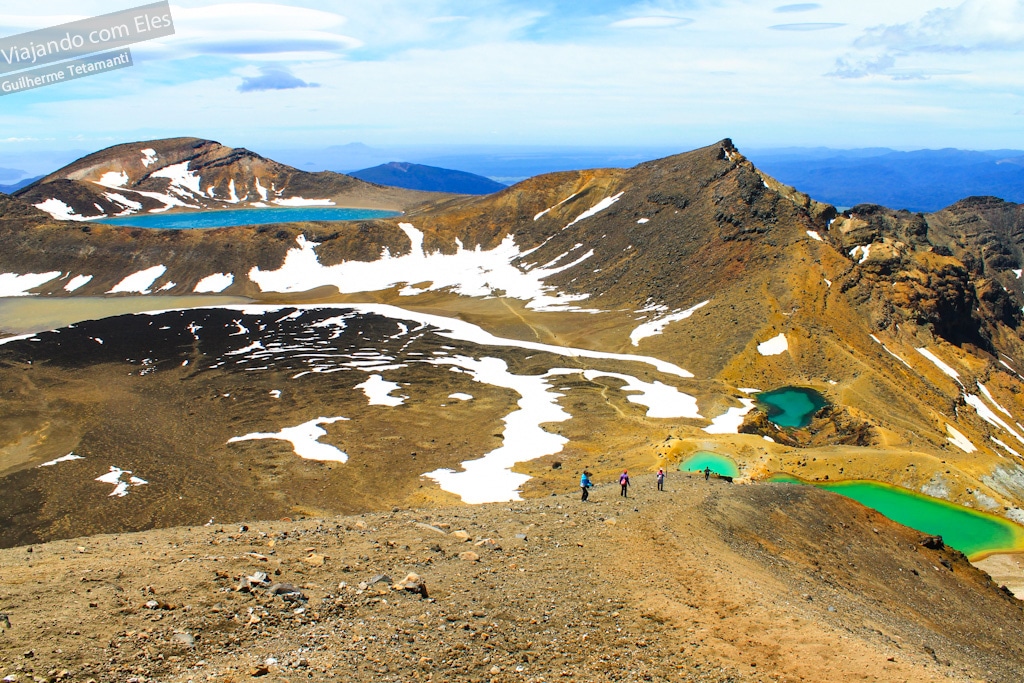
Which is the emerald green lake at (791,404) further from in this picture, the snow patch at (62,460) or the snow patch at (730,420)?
the snow patch at (62,460)

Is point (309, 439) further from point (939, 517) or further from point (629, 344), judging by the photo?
point (939, 517)

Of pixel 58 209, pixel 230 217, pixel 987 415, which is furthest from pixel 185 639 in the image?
pixel 58 209

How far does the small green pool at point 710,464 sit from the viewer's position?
40656 millimetres

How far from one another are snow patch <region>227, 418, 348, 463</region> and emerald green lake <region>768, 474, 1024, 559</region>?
29.6 meters

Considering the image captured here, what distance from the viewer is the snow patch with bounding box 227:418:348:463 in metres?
47.3

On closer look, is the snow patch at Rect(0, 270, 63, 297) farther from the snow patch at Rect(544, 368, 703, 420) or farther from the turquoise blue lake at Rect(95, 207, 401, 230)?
the snow patch at Rect(544, 368, 703, 420)

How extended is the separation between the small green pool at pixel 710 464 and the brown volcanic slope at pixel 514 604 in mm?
11445

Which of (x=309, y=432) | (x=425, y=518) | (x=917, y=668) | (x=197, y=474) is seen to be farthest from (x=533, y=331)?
(x=917, y=668)

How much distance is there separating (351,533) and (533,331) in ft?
207

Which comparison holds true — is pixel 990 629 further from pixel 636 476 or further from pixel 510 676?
pixel 510 676

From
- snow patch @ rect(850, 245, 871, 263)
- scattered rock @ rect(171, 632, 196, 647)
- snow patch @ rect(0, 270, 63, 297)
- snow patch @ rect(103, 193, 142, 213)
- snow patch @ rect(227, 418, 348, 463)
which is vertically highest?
snow patch @ rect(103, 193, 142, 213)

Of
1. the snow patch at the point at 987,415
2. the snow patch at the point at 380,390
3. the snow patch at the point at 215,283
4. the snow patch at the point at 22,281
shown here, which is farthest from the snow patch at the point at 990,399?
the snow patch at the point at 22,281

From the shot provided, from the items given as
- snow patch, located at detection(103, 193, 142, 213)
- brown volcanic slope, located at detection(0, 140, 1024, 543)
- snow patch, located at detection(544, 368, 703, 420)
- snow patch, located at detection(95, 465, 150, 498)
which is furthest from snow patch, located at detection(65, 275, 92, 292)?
snow patch, located at detection(544, 368, 703, 420)

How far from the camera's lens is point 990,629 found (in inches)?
1015
